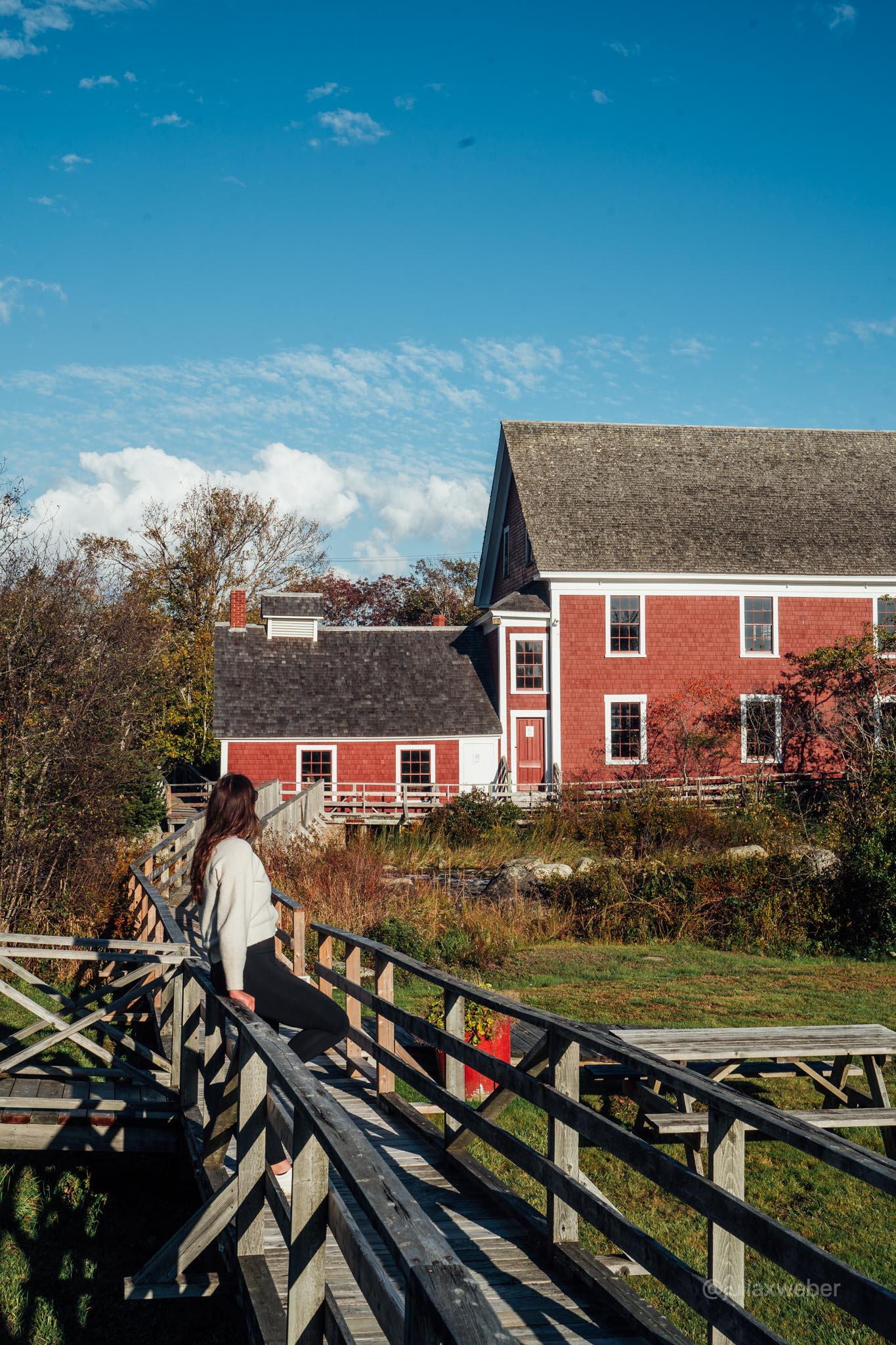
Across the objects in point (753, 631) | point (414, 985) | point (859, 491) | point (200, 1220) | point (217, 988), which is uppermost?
point (859, 491)

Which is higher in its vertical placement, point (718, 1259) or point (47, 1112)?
point (718, 1259)

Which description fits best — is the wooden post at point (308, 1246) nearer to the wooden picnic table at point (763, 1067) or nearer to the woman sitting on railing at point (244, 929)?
the woman sitting on railing at point (244, 929)

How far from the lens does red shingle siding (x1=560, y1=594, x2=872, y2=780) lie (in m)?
31.3

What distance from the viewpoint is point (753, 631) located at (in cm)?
3225

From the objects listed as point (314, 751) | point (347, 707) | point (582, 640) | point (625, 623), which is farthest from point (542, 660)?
point (314, 751)

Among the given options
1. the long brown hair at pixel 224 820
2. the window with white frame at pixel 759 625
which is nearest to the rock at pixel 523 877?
the window with white frame at pixel 759 625

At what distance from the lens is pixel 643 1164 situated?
4012 millimetres

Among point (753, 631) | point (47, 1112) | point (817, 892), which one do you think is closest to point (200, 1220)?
point (47, 1112)

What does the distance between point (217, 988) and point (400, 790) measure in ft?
85.5

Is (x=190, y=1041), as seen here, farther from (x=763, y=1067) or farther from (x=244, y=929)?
(x=763, y=1067)

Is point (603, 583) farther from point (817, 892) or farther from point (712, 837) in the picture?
point (817, 892)

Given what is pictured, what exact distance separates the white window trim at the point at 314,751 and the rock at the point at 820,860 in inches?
582

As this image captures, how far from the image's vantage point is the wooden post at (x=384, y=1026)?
7.26 meters

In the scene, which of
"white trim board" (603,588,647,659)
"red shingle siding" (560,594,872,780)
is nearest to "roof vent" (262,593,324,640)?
"red shingle siding" (560,594,872,780)
